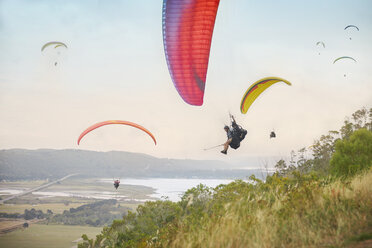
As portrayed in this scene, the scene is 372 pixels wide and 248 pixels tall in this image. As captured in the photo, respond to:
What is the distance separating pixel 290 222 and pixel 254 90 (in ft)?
36.8

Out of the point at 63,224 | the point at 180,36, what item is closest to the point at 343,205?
the point at 180,36

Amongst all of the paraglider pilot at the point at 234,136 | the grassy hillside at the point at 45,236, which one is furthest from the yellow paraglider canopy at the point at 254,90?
the grassy hillside at the point at 45,236

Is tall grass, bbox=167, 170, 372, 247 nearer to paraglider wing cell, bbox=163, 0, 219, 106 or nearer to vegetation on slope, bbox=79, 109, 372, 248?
vegetation on slope, bbox=79, 109, 372, 248

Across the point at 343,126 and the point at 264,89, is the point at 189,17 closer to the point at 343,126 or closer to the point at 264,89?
the point at 264,89

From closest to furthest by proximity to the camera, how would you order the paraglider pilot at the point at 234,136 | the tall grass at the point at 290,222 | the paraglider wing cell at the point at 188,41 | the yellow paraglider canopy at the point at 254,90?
the tall grass at the point at 290,222 < the paraglider wing cell at the point at 188,41 < the paraglider pilot at the point at 234,136 < the yellow paraglider canopy at the point at 254,90

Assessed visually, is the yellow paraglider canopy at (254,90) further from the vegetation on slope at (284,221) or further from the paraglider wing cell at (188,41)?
the vegetation on slope at (284,221)

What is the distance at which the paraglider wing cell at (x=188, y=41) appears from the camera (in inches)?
465

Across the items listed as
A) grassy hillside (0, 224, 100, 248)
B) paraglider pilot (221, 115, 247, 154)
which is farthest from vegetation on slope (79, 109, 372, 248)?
grassy hillside (0, 224, 100, 248)

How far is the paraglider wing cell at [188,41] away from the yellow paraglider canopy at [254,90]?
3.56 meters

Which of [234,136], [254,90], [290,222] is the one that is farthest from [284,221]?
[254,90]

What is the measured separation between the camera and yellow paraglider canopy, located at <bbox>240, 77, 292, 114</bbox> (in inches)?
635

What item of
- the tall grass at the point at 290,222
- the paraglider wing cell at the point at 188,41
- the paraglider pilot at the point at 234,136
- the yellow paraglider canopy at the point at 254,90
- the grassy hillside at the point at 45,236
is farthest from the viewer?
the grassy hillside at the point at 45,236

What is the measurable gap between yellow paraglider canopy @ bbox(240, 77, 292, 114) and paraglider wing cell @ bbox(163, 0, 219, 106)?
3.56 meters

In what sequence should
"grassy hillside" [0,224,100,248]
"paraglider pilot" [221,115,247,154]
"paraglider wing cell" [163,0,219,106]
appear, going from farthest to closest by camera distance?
"grassy hillside" [0,224,100,248], "paraglider pilot" [221,115,247,154], "paraglider wing cell" [163,0,219,106]
